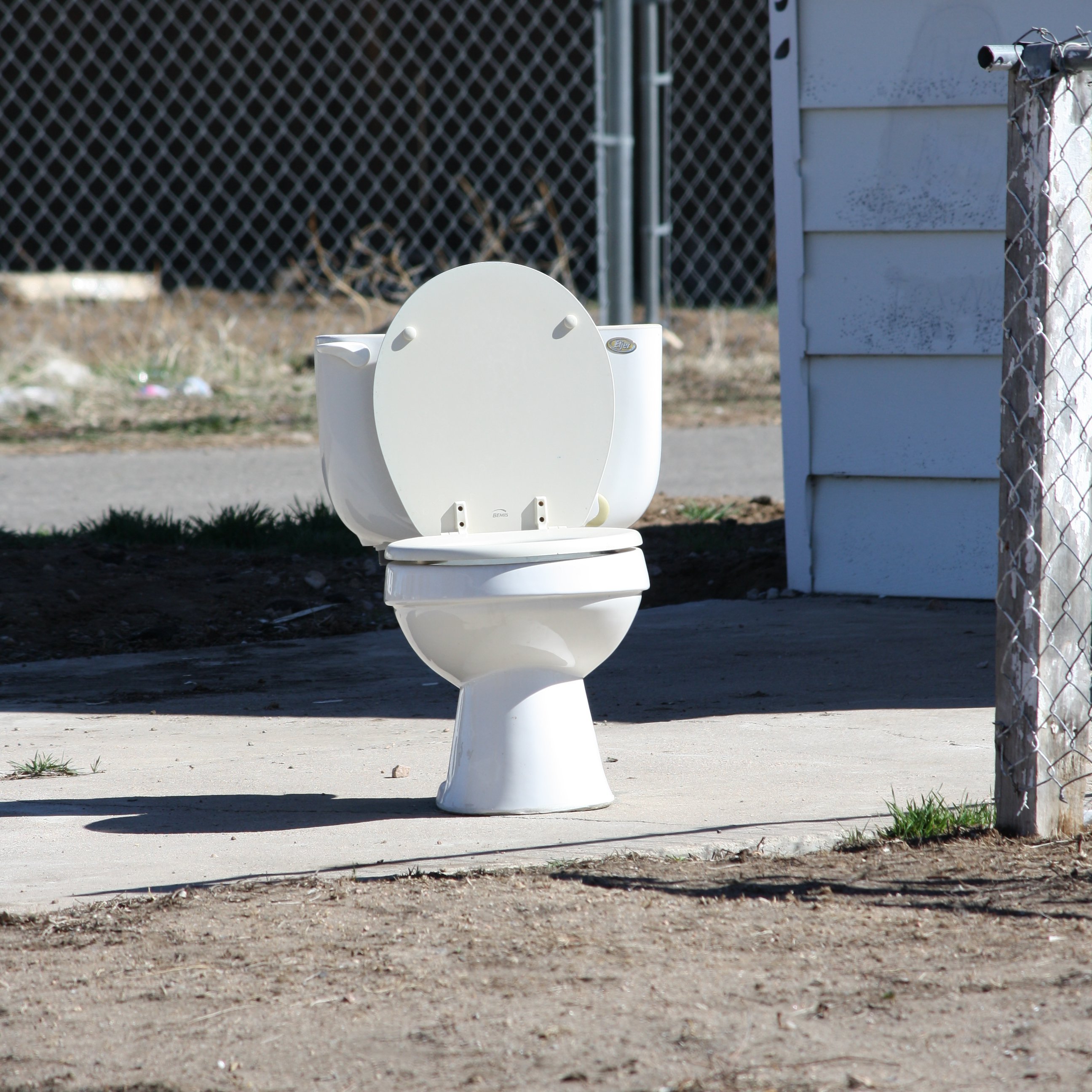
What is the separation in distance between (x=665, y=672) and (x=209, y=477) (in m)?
4.38

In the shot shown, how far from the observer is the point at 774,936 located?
2.81 meters

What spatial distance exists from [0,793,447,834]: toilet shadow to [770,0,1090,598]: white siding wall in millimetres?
2622

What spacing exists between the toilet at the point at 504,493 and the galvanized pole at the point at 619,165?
6.11m

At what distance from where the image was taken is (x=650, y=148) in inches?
430

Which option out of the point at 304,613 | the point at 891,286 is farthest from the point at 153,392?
the point at 891,286

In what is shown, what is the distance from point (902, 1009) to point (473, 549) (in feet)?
4.47

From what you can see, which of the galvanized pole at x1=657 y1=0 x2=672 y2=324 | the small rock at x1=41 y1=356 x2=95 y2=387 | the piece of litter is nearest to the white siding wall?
the piece of litter

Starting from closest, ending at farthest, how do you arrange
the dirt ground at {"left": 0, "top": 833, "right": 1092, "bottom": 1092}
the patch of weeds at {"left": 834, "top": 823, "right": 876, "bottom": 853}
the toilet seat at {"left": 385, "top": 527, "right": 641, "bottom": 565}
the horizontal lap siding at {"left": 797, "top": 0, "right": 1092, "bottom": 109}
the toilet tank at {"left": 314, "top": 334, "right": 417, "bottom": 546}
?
the dirt ground at {"left": 0, "top": 833, "right": 1092, "bottom": 1092}
the patch of weeds at {"left": 834, "top": 823, "right": 876, "bottom": 853}
the toilet seat at {"left": 385, "top": 527, "right": 641, "bottom": 565}
the toilet tank at {"left": 314, "top": 334, "right": 417, "bottom": 546}
the horizontal lap siding at {"left": 797, "top": 0, "right": 1092, "bottom": 109}

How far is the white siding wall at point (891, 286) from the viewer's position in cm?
557

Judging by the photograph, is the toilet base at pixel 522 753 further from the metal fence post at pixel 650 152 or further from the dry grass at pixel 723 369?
the metal fence post at pixel 650 152

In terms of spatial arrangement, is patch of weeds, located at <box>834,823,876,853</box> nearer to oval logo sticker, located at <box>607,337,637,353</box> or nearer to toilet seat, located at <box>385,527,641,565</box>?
toilet seat, located at <box>385,527,641,565</box>

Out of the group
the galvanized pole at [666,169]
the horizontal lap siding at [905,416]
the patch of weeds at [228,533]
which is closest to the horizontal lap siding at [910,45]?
the horizontal lap siding at [905,416]

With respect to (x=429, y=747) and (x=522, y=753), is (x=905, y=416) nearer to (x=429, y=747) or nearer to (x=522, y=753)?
(x=429, y=747)

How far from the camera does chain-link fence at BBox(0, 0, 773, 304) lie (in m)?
13.6
